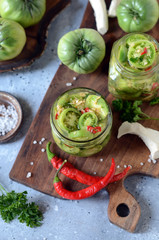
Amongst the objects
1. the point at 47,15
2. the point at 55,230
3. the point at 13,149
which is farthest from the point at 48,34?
the point at 55,230

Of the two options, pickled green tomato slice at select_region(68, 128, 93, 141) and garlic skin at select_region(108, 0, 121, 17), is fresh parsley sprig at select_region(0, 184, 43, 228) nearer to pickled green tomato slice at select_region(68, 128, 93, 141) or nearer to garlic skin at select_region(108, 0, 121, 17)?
pickled green tomato slice at select_region(68, 128, 93, 141)

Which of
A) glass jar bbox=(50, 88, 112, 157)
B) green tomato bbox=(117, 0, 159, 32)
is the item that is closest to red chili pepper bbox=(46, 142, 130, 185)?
glass jar bbox=(50, 88, 112, 157)

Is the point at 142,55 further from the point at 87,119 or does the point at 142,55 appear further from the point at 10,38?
the point at 10,38

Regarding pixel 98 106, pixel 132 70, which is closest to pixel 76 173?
pixel 98 106

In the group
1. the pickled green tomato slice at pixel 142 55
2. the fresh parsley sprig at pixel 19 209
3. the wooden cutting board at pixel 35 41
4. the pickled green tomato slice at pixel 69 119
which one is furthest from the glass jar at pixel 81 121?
the wooden cutting board at pixel 35 41

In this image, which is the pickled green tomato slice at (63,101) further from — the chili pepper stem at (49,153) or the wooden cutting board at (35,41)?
the wooden cutting board at (35,41)

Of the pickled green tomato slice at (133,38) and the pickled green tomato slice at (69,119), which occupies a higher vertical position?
the pickled green tomato slice at (133,38)
